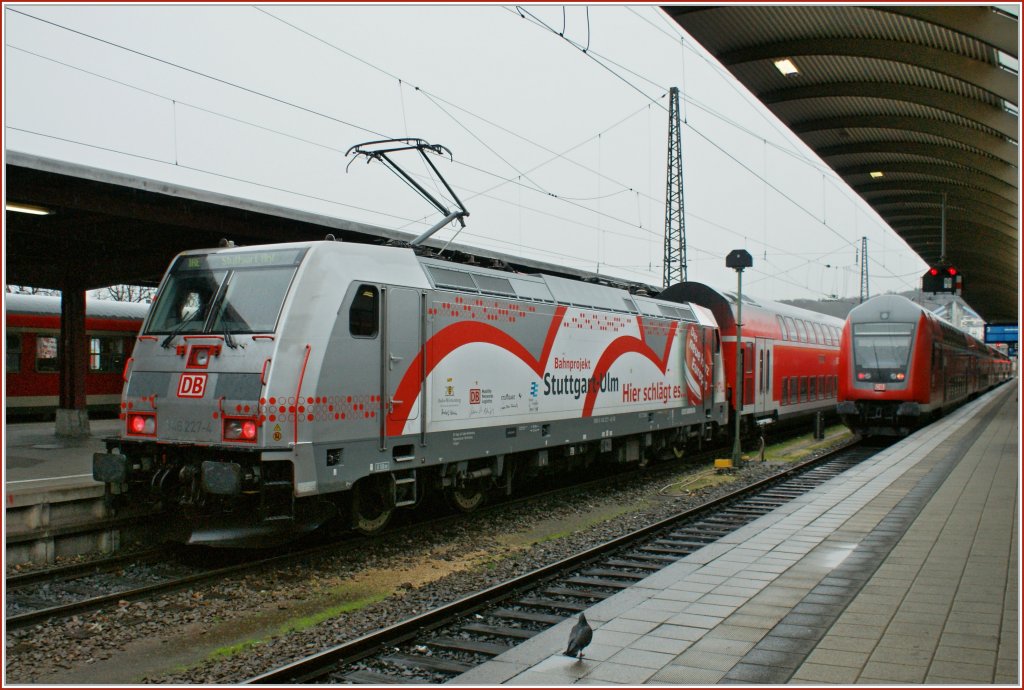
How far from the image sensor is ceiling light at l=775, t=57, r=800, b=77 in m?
12.0

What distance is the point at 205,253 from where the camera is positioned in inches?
381

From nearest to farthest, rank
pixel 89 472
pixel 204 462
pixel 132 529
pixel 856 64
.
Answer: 1. pixel 204 462
2. pixel 132 529
3. pixel 89 472
4. pixel 856 64

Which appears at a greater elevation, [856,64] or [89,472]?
[856,64]

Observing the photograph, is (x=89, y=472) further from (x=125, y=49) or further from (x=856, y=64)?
(x=856, y=64)

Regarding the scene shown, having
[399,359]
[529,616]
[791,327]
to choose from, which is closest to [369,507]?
[399,359]

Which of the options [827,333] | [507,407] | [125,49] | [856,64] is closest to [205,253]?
[125,49]

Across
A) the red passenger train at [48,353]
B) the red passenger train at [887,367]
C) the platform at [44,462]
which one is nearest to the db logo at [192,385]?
the platform at [44,462]

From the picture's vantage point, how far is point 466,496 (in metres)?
11.6

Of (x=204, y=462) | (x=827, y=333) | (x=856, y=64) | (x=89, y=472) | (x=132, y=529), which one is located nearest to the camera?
(x=204, y=462)

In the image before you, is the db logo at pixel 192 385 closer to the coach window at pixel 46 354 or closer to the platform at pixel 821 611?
the platform at pixel 821 611

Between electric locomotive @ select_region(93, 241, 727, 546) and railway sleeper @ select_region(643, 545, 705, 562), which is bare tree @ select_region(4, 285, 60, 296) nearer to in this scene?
electric locomotive @ select_region(93, 241, 727, 546)

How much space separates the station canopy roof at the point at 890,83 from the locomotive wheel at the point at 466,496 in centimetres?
681

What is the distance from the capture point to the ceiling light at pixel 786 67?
1198cm

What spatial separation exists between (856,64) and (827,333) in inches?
676
